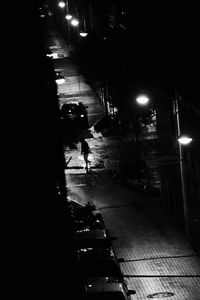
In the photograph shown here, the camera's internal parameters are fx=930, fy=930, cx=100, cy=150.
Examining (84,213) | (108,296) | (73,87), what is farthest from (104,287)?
(73,87)

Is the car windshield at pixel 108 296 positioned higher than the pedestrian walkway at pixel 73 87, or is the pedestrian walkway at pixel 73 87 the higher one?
the pedestrian walkway at pixel 73 87

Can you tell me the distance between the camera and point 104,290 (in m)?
20.1

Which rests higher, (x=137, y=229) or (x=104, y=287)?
(x=137, y=229)

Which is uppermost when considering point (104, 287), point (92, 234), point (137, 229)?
point (137, 229)

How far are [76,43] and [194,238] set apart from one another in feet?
172

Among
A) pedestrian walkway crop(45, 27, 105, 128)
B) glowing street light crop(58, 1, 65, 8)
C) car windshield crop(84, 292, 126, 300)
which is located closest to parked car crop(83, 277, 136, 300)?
car windshield crop(84, 292, 126, 300)

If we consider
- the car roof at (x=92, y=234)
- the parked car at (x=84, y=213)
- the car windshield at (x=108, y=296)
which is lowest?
the car windshield at (x=108, y=296)

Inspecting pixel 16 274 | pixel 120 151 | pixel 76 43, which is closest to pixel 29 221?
pixel 16 274

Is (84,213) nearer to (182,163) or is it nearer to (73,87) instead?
(182,163)

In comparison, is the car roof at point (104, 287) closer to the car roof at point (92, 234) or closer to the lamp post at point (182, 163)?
the car roof at point (92, 234)

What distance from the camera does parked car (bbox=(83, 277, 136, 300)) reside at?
1981 centimetres

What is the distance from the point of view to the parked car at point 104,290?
780 inches

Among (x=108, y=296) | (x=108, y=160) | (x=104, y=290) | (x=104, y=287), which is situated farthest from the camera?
(x=108, y=160)

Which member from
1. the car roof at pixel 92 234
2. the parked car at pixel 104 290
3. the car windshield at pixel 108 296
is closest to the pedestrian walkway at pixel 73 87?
the car roof at pixel 92 234
